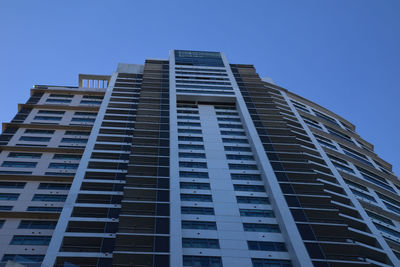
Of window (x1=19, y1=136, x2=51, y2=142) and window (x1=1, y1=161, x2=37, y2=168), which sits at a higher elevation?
window (x1=19, y1=136, x2=51, y2=142)

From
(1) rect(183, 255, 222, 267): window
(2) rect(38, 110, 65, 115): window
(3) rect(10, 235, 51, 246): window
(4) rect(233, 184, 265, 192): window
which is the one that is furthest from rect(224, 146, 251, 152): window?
(2) rect(38, 110, 65, 115): window

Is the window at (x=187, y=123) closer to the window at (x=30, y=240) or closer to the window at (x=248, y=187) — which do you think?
the window at (x=248, y=187)

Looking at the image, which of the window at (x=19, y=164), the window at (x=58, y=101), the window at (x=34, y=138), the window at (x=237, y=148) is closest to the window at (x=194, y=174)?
the window at (x=237, y=148)

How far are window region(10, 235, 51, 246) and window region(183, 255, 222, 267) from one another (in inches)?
573

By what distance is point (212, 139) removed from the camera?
47562 mm

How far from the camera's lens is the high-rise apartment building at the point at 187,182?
33.0 meters

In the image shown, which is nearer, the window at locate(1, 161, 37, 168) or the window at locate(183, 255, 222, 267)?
the window at locate(183, 255, 222, 267)

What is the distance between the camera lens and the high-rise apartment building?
33031 millimetres

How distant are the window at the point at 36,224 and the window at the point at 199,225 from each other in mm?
14058

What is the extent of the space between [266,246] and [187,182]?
35.7 feet

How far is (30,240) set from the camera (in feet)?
121

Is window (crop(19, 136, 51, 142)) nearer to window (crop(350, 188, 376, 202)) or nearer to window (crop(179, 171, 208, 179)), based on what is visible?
window (crop(179, 171, 208, 179))

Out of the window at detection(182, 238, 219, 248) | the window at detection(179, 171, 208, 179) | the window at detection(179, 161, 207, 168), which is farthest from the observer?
the window at detection(179, 161, 207, 168)

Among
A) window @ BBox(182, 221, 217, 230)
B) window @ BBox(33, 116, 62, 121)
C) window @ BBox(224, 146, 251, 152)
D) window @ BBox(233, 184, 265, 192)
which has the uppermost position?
window @ BBox(33, 116, 62, 121)
